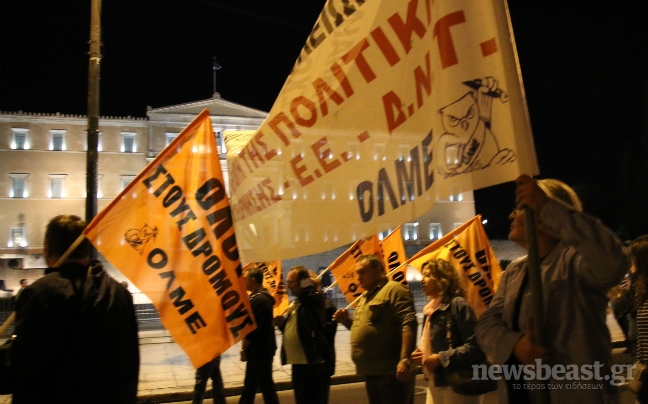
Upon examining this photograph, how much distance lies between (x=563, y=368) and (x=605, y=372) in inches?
6.4

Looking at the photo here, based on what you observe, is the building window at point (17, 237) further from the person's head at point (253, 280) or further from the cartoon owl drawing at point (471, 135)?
the cartoon owl drawing at point (471, 135)

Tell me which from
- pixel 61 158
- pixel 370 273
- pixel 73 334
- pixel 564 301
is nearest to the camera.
Result: pixel 564 301

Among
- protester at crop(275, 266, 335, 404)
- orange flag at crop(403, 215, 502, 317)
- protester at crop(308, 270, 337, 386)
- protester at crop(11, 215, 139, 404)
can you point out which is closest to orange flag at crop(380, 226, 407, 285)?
orange flag at crop(403, 215, 502, 317)

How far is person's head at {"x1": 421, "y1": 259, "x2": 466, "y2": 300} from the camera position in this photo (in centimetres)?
454

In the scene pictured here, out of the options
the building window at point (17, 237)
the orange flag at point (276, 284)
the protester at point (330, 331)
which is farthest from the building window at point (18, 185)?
the protester at point (330, 331)

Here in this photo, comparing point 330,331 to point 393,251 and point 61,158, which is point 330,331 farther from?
point 61,158

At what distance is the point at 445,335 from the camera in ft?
14.5

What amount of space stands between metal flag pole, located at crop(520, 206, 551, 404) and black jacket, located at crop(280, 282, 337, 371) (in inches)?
148

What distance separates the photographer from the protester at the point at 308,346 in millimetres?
5672

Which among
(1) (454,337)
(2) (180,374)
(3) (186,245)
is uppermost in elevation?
(3) (186,245)

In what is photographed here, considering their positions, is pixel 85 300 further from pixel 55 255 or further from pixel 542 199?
pixel 542 199

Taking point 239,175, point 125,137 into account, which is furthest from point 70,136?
point 239,175

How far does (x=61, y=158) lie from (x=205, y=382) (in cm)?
5235

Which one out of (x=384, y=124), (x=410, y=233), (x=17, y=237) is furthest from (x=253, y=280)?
(x=410, y=233)
